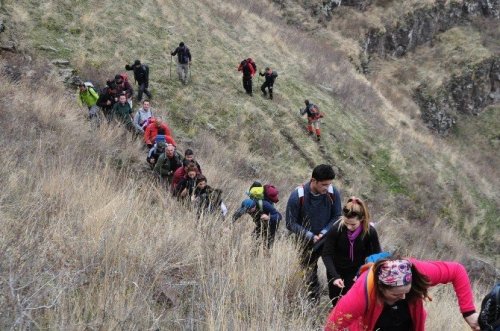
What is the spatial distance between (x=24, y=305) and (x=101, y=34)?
1561 cm

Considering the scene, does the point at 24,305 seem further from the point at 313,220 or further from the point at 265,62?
the point at 265,62

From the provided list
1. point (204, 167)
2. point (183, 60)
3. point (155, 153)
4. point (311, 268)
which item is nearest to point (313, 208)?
point (311, 268)

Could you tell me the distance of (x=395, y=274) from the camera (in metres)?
2.63

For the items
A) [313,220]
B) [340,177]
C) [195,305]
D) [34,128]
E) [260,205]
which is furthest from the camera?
[340,177]

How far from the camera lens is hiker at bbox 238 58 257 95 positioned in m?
16.3

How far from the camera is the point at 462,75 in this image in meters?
32.8

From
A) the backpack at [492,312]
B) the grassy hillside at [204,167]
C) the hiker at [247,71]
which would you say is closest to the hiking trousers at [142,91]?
the grassy hillside at [204,167]

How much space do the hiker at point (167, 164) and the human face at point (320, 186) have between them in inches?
137

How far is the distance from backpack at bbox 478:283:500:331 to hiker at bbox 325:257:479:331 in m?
0.16

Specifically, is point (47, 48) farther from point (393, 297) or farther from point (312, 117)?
point (393, 297)

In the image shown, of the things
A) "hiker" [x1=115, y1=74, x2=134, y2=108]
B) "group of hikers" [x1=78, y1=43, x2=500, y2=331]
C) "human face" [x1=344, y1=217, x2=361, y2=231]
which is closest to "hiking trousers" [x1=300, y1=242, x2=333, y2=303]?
"group of hikers" [x1=78, y1=43, x2=500, y2=331]

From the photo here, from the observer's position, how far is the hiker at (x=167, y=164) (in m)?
7.42

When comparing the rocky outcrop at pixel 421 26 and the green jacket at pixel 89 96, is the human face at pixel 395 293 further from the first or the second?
Result: the rocky outcrop at pixel 421 26

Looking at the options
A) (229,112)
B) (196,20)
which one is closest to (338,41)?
(196,20)
